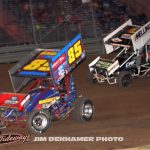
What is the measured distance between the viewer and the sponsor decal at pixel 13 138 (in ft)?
31.1

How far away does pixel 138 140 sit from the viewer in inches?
364

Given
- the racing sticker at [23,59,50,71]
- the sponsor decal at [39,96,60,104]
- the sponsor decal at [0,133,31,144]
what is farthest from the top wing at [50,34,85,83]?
the sponsor decal at [0,133,31,144]

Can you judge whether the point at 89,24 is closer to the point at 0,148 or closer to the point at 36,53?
the point at 36,53

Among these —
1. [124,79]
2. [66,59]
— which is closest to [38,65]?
[66,59]

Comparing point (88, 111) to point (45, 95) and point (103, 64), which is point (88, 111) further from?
point (103, 64)

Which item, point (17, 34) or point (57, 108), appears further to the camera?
point (17, 34)

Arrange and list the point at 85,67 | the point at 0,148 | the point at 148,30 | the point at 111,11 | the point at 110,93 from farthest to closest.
Answer: the point at 111,11, the point at 85,67, the point at 148,30, the point at 110,93, the point at 0,148

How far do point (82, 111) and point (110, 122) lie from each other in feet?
2.33

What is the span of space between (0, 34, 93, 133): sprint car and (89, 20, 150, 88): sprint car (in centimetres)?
410

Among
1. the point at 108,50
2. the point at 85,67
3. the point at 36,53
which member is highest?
the point at 36,53

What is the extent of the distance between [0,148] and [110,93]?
561 cm

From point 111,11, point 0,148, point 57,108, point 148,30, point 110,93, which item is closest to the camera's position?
point 0,148

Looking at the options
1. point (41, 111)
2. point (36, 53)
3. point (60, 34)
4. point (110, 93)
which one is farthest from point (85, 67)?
point (41, 111)

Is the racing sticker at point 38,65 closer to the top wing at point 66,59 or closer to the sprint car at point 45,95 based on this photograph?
the sprint car at point 45,95
